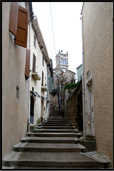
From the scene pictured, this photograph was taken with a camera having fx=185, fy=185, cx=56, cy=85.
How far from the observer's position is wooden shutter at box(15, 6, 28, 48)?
668 cm

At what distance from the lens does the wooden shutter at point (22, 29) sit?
6684 mm

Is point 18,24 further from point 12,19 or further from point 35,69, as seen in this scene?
point 35,69

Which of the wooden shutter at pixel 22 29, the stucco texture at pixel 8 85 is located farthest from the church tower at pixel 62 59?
the stucco texture at pixel 8 85

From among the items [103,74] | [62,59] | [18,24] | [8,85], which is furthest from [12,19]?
[62,59]

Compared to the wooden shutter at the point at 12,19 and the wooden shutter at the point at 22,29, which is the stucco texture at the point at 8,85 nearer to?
the wooden shutter at the point at 12,19

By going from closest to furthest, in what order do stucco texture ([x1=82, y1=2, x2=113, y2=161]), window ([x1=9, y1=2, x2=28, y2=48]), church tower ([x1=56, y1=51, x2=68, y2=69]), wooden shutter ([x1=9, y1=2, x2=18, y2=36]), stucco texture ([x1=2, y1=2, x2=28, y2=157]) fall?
stucco texture ([x1=82, y1=2, x2=113, y2=161]) < stucco texture ([x1=2, y1=2, x2=28, y2=157]) < wooden shutter ([x1=9, y1=2, x2=18, y2=36]) < window ([x1=9, y1=2, x2=28, y2=48]) < church tower ([x1=56, y1=51, x2=68, y2=69])

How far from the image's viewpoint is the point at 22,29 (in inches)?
273

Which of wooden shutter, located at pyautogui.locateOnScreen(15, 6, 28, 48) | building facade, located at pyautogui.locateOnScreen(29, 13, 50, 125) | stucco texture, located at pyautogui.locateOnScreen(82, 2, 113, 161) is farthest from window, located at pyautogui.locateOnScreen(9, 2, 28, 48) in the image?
building facade, located at pyautogui.locateOnScreen(29, 13, 50, 125)

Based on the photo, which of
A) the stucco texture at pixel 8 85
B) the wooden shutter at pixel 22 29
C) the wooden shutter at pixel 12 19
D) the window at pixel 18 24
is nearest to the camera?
the stucco texture at pixel 8 85

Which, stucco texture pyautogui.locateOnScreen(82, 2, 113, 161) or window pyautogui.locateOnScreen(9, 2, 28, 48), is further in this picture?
window pyautogui.locateOnScreen(9, 2, 28, 48)

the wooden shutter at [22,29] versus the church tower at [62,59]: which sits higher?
the church tower at [62,59]

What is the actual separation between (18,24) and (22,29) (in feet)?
A: 0.74

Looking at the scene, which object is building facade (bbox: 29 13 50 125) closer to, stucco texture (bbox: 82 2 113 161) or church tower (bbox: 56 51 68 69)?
stucco texture (bbox: 82 2 113 161)

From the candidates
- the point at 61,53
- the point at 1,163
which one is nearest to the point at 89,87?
the point at 1,163
